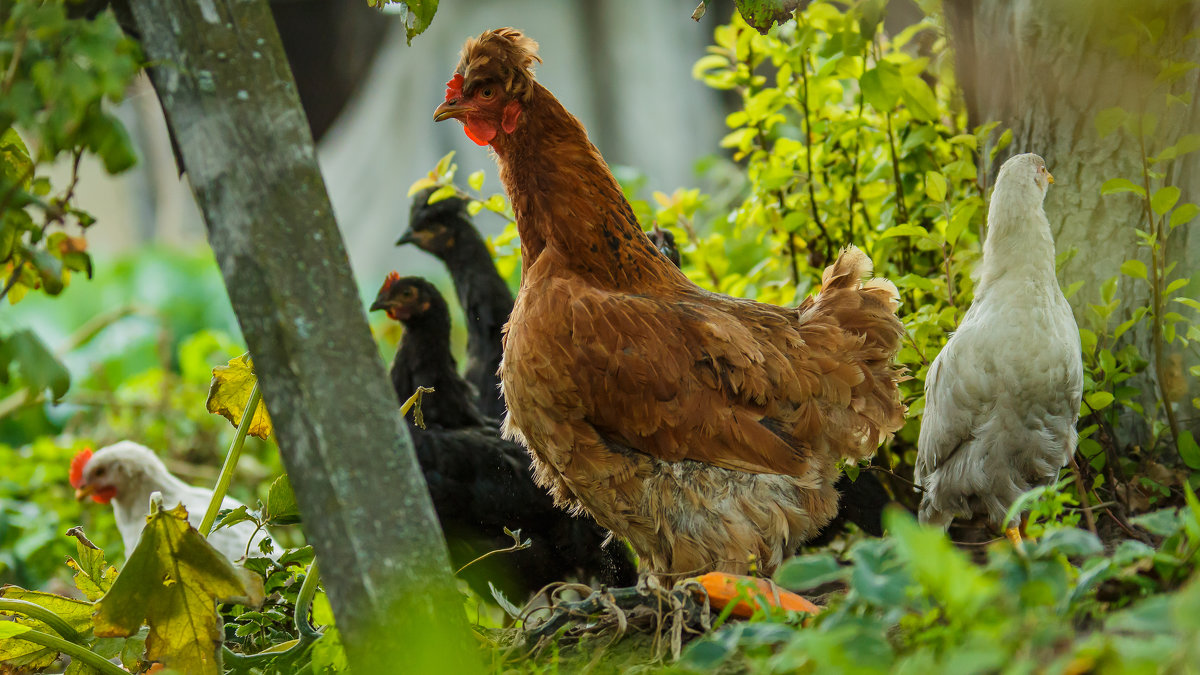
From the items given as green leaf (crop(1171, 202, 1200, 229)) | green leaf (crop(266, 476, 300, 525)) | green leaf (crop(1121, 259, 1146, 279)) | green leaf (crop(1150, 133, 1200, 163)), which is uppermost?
green leaf (crop(1150, 133, 1200, 163))

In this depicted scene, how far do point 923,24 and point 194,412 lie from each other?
4.41m

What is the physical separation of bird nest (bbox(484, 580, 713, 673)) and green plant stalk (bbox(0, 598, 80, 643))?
0.83 metres

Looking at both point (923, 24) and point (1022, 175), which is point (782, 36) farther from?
point (1022, 175)

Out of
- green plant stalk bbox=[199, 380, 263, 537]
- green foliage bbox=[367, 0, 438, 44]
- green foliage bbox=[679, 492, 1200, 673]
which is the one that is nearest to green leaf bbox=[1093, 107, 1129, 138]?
green foliage bbox=[679, 492, 1200, 673]

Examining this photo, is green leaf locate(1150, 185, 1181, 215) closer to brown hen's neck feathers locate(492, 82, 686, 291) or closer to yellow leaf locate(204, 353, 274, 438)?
brown hen's neck feathers locate(492, 82, 686, 291)

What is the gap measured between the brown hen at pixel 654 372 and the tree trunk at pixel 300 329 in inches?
35.9

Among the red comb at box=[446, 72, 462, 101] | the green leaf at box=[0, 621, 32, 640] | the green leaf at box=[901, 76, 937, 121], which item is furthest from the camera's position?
the green leaf at box=[901, 76, 937, 121]

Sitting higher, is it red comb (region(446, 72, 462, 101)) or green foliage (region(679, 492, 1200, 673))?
red comb (region(446, 72, 462, 101))

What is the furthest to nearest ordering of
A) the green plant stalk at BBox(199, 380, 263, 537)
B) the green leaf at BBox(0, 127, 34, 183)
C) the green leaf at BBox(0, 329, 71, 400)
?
1. the green plant stalk at BBox(199, 380, 263, 537)
2. the green leaf at BBox(0, 127, 34, 183)
3. the green leaf at BBox(0, 329, 71, 400)

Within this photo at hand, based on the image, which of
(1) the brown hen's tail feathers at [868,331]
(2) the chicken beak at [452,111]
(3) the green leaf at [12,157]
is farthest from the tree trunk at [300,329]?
(1) the brown hen's tail feathers at [868,331]

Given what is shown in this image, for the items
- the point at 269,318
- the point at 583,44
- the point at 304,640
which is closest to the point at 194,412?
the point at 304,640

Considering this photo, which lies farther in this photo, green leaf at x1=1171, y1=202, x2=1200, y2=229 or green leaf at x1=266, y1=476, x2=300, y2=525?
green leaf at x1=1171, y1=202, x2=1200, y2=229

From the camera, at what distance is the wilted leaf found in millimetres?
1635

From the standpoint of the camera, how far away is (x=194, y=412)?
18.1ft
